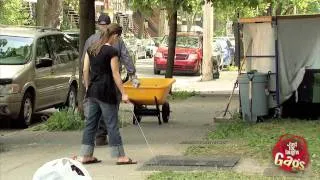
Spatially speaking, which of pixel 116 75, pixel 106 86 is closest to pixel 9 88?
pixel 106 86

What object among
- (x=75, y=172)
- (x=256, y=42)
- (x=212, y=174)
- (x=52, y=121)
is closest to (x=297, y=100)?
(x=256, y=42)

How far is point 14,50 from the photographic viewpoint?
1292cm

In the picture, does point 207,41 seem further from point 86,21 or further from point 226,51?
point 86,21

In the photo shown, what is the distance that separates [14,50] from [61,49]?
183 centimetres

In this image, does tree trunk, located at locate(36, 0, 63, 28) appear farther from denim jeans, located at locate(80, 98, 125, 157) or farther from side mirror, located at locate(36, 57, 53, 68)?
denim jeans, located at locate(80, 98, 125, 157)

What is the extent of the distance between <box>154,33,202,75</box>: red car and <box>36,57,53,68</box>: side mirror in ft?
47.7

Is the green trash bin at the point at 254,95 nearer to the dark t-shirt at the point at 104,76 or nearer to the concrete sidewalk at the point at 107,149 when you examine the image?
the concrete sidewalk at the point at 107,149

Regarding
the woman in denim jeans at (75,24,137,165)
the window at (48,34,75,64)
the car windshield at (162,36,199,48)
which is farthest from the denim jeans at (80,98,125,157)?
the car windshield at (162,36,199,48)

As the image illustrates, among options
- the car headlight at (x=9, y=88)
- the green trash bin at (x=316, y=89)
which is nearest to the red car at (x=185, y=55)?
the green trash bin at (x=316, y=89)

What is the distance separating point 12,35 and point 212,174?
7527 millimetres

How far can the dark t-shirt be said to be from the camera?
7.96 m

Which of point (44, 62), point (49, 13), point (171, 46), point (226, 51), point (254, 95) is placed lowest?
point (226, 51)

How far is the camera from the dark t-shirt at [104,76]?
7965mm

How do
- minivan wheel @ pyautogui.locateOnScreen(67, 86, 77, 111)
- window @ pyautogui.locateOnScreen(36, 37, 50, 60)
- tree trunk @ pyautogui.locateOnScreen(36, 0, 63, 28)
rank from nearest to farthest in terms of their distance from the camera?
window @ pyautogui.locateOnScreen(36, 37, 50, 60)
minivan wheel @ pyautogui.locateOnScreen(67, 86, 77, 111)
tree trunk @ pyautogui.locateOnScreen(36, 0, 63, 28)
